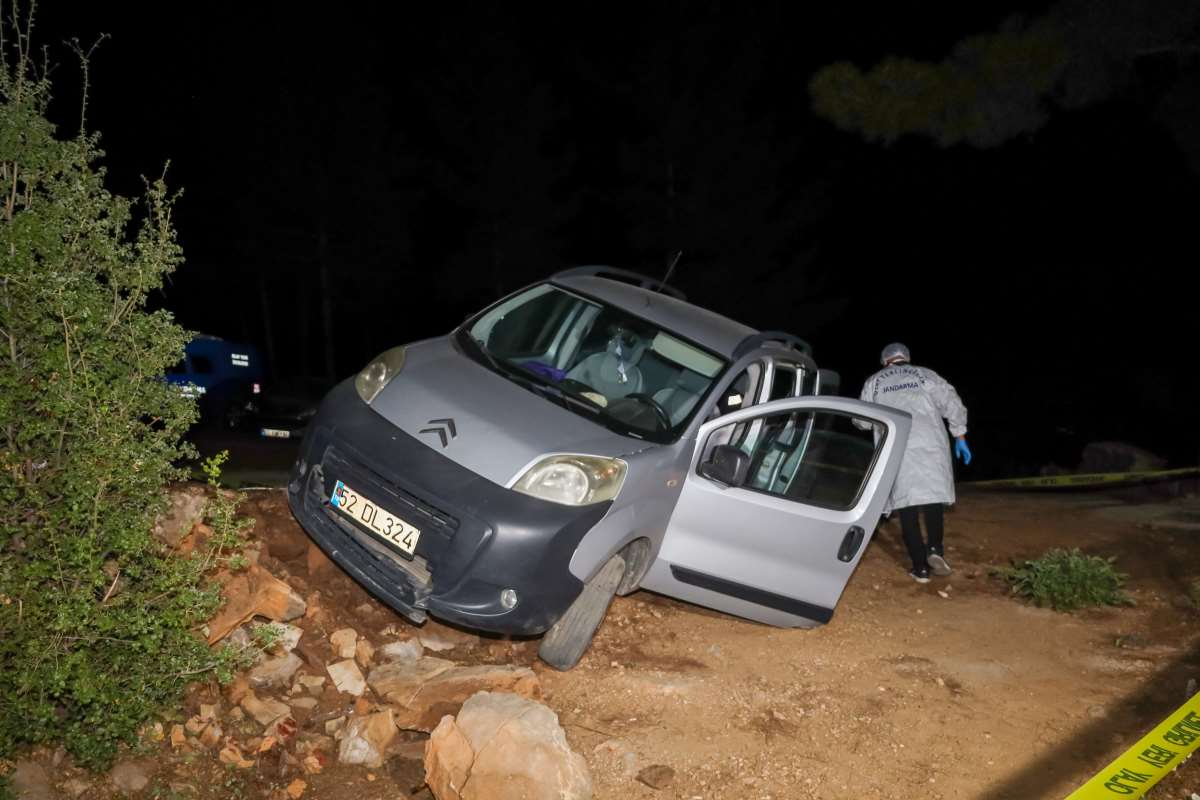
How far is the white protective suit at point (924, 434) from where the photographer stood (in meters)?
6.74

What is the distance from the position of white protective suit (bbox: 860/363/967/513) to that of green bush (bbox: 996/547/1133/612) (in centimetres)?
78

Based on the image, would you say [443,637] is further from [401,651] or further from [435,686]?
[435,686]

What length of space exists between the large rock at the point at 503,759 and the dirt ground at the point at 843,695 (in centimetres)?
19

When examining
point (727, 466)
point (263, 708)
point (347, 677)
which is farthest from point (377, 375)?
point (727, 466)

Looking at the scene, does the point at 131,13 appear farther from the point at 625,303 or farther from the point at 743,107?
the point at 625,303

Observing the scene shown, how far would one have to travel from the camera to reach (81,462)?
145 inches

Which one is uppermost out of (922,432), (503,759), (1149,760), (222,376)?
(922,432)

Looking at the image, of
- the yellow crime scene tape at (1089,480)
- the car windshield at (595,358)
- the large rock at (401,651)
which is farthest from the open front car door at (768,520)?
the yellow crime scene tape at (1089,480)

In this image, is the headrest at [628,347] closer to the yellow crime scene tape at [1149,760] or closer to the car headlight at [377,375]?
the car headlight at [377,375]

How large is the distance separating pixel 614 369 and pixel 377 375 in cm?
134

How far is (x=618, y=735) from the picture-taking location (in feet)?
15.0

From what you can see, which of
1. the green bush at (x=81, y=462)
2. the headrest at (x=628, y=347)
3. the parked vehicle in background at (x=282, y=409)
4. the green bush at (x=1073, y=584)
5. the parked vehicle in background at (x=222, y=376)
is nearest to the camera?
the green bush at (x=81, y=462)

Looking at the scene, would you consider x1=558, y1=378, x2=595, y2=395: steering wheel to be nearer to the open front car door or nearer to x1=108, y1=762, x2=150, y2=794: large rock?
the open front car door

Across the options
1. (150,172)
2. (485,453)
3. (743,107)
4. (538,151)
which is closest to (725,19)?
(743,107)
